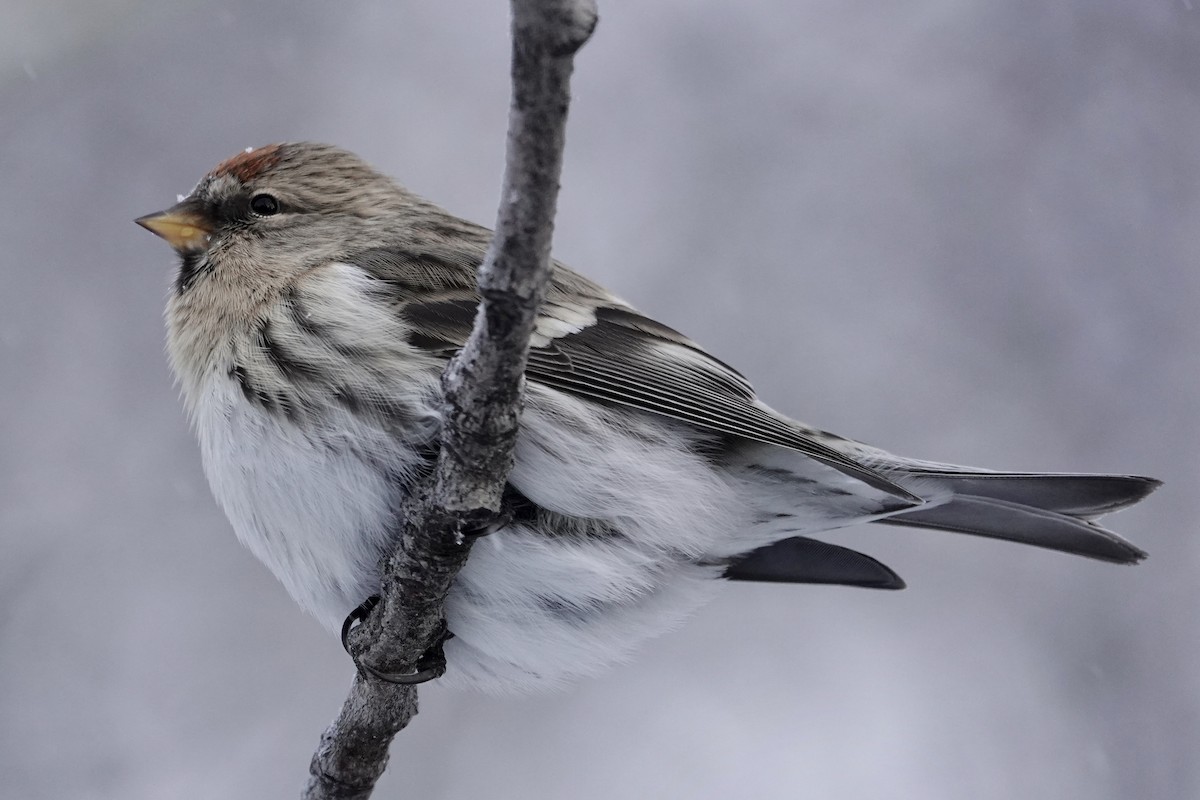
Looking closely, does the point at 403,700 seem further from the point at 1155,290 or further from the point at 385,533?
the point at 1155,290

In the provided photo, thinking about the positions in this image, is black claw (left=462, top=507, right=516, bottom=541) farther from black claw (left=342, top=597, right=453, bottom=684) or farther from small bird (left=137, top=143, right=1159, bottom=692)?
black claw (left=342, top=597, right=453, bottom=684)

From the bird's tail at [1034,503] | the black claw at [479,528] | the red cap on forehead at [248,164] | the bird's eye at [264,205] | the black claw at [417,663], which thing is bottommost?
the black claw at [417,663]

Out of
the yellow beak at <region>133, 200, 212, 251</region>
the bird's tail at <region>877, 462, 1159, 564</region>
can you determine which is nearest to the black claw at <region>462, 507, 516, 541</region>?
the bird's tail at <region>877, 462, 1159, 564</region>

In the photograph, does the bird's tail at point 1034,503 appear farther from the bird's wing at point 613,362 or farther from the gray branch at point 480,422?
the gray branch at point 480,422

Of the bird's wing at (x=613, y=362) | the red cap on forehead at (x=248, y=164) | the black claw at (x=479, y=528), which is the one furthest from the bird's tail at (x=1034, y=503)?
the red cap on forehead at (x=248, y=164)

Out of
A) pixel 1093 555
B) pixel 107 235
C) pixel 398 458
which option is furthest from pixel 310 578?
pixel 107 235

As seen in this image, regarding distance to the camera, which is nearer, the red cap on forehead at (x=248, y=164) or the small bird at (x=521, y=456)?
the small bird at (x=521, y=456)

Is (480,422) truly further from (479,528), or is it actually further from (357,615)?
(357,615)
